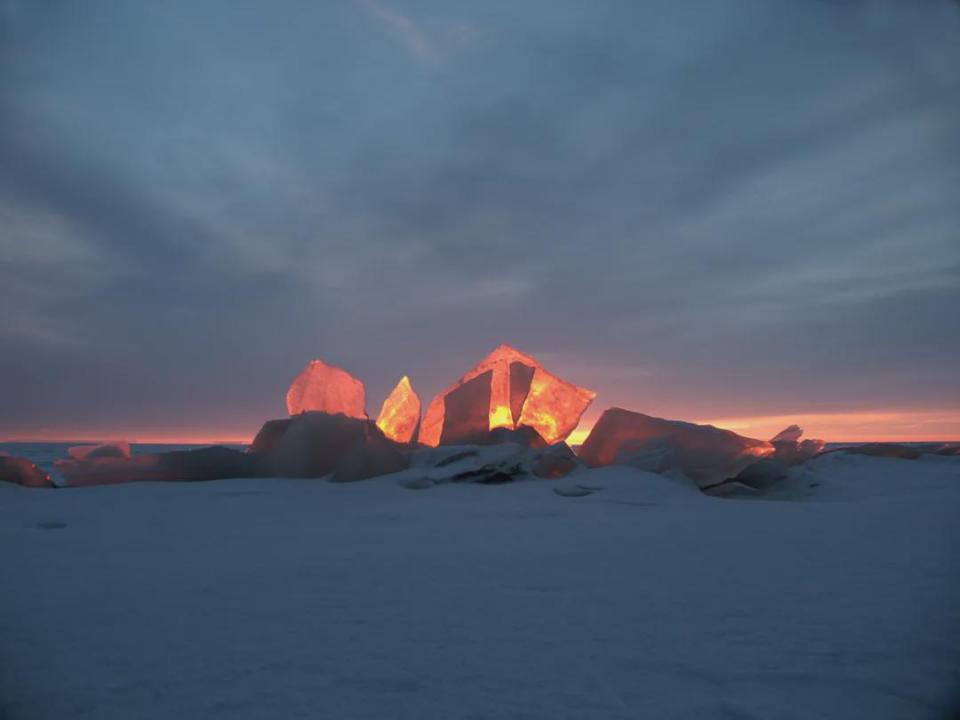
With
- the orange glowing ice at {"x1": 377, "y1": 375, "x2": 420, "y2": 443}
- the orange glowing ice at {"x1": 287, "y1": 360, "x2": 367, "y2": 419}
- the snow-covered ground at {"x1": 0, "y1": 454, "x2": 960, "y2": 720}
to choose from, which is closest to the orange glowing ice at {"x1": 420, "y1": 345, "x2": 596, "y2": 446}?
the orange glowing ice at {"x1": 377, "y1": 375, "x2": 420, "y2": 443}

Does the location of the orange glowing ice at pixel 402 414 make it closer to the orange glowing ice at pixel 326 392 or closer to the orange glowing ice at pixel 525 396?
the orange glowing ice at pixel 525 396

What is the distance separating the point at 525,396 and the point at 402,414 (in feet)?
2.64

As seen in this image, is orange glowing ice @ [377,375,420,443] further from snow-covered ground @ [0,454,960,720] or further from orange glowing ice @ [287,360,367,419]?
snow-covered ground @ [0,454,960,720]

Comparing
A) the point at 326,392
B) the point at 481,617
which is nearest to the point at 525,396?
the point at 326,392

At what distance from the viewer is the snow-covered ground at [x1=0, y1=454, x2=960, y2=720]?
0.69 metres

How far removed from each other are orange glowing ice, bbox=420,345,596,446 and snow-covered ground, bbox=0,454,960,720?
5.65 ft

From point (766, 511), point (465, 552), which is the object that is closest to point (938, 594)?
point (465, 552)

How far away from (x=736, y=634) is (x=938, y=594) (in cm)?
45

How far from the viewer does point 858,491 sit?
9.17 feet

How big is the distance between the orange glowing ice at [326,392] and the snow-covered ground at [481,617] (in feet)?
4.40

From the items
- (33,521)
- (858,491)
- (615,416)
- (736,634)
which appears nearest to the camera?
(736,634)

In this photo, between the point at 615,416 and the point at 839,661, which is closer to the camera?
the point at 839,661

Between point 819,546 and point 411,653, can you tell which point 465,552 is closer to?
point 411,653

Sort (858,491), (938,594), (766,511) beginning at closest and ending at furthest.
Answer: (938,594) → (766,511) → (858,491)
